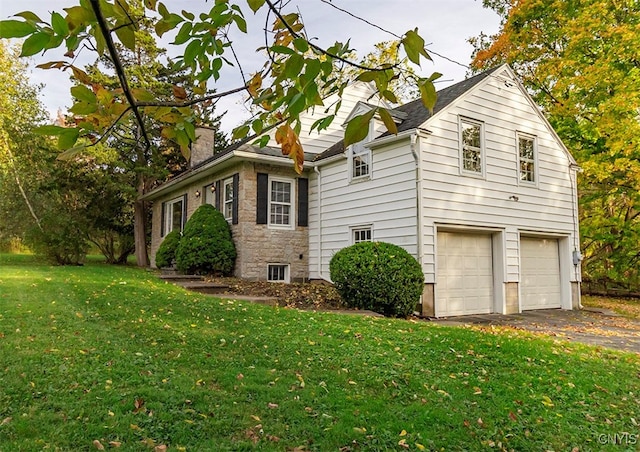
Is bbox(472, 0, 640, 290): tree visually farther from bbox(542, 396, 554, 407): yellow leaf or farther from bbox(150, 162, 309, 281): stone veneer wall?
bbox(542, 396, 554, 407): yellow leaf

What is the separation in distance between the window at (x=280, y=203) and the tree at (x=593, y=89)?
8.88 metres

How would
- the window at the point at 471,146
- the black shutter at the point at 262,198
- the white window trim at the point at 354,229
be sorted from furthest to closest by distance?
the black shutter at the point at 262,198
the white window trim at the point at 354,229
the window at the point at 471,146

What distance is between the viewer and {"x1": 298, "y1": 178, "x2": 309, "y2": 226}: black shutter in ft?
42.2

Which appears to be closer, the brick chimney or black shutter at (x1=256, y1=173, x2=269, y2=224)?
black shutter at (x1=256, y1=173, x2=269, y2=224)

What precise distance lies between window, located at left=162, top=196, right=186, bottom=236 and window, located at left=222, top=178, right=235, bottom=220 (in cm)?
356

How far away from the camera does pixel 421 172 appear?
940cm

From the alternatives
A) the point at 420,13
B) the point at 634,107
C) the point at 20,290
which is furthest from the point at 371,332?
the point at 634,107

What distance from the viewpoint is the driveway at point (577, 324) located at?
7125 mm

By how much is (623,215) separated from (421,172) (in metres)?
11.9

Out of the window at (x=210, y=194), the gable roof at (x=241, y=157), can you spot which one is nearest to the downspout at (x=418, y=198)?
the gable roof at (x=241, y=157)

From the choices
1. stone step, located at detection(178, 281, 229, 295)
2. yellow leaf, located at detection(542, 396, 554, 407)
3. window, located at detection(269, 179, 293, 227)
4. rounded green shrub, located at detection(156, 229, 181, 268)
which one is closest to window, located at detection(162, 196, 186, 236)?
rounded green shrub, located at detection(156, 229, 181, 268)

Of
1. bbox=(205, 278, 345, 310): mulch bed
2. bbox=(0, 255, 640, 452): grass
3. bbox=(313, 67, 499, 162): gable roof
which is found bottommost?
bbox=(0, 255, 640, 452): grass

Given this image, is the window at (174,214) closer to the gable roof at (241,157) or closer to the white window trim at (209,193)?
the gable roof at (241,157)

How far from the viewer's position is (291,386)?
12.6 feet
